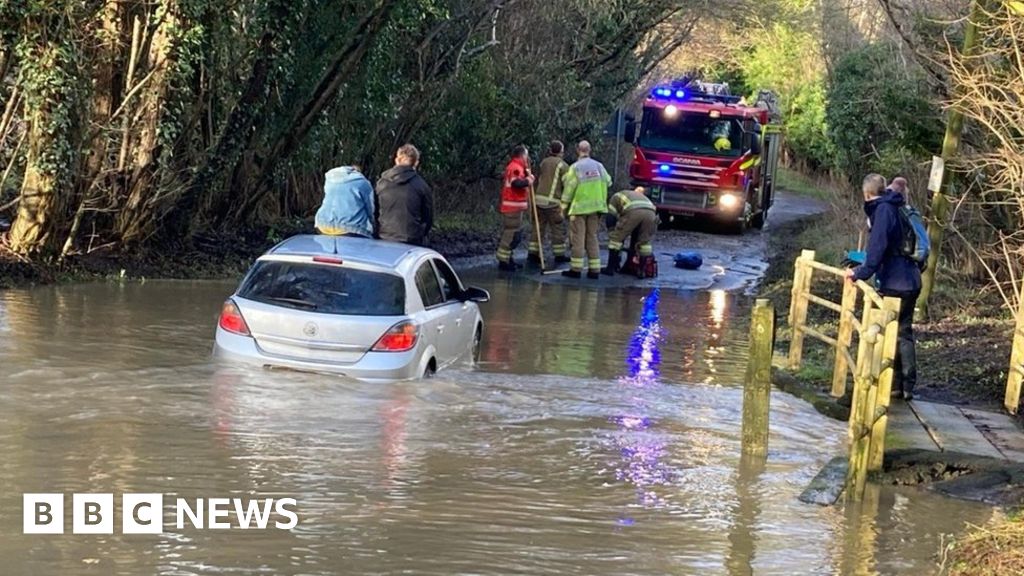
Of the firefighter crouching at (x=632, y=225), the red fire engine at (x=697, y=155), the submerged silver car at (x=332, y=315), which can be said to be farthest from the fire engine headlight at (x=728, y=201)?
the submerged silver car at (x=332, y=315)

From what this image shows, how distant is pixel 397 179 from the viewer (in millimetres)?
14547

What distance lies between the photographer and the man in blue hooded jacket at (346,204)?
13.7 metres

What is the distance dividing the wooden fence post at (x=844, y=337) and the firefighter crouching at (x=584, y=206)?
8.03 metres

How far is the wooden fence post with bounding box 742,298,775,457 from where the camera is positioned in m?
9.23

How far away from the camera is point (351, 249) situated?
10.5 metres

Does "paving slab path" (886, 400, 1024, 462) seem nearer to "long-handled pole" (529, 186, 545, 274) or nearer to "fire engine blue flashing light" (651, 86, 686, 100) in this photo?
"long-handled pole" (529, 186, 545, 274)

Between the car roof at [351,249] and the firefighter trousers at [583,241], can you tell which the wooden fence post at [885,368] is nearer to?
the car roof at [351,249]

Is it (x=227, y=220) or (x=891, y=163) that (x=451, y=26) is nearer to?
(x=227, y=220)

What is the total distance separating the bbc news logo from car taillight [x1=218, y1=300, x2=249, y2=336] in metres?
2.52

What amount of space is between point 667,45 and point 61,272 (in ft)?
76.4

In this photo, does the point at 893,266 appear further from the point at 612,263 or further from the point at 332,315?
the point at 612,263

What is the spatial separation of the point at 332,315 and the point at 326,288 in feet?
0.85

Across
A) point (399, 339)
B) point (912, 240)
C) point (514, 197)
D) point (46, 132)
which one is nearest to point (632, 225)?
point (514, 197)

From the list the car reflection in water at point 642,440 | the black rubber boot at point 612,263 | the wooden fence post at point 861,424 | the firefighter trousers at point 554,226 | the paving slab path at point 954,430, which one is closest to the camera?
the wooden fence post at point 861,424
